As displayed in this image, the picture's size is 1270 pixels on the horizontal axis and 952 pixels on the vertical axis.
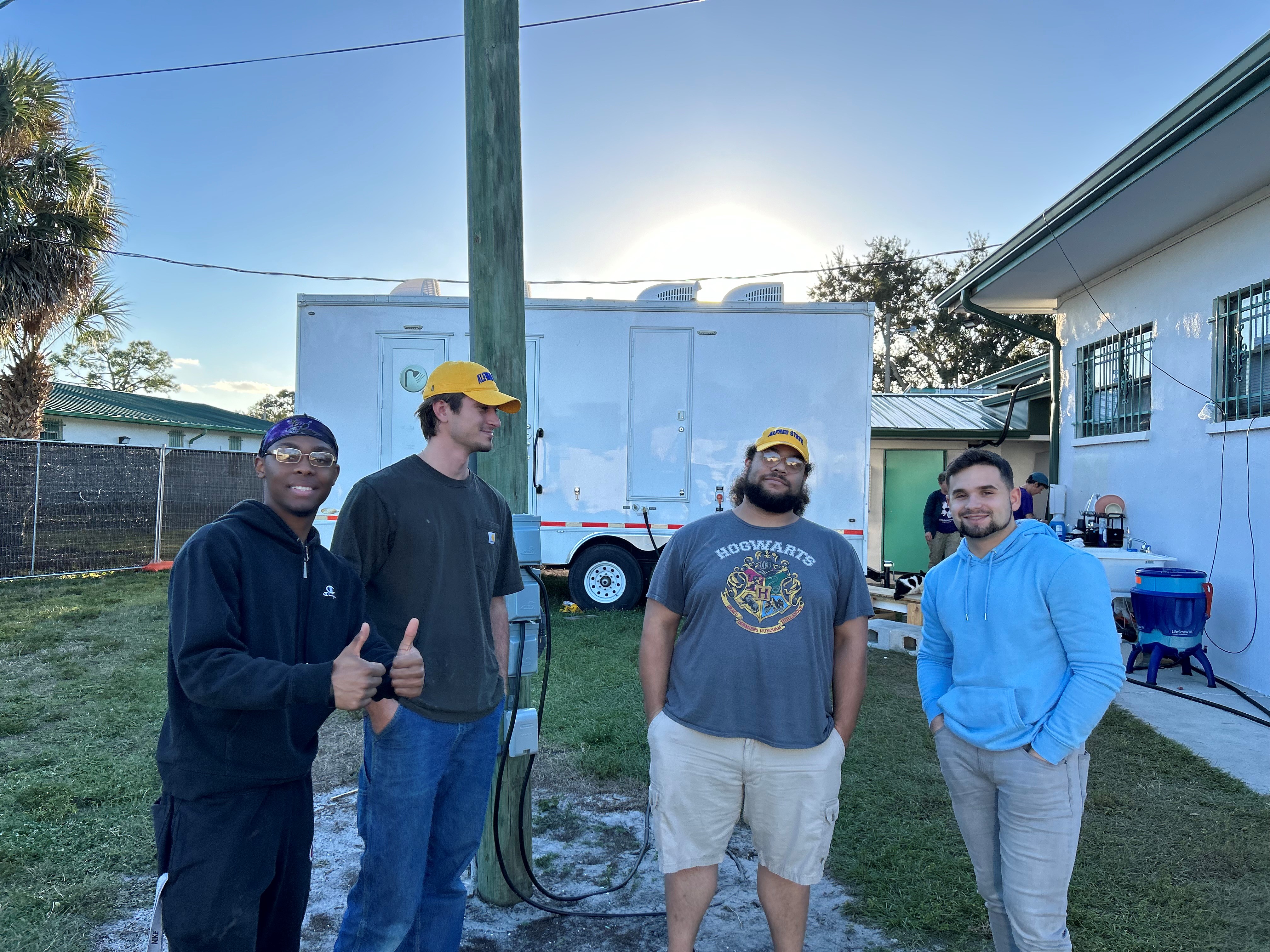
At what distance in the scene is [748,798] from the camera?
96.3 inches

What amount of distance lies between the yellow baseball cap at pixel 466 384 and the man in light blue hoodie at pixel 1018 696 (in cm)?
142

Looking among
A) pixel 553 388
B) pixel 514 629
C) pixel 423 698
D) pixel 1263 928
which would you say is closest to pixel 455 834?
pixel 423 698

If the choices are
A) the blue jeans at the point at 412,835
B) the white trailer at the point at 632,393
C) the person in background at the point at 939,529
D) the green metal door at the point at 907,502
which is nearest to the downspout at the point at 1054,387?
the person in background at the point at 939,529

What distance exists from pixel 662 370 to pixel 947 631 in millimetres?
6292

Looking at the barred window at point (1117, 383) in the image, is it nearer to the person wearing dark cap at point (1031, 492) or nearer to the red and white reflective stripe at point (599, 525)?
the person wearing dark cap at point (1031, 492)

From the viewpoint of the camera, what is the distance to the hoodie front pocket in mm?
2205

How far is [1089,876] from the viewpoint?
322cm

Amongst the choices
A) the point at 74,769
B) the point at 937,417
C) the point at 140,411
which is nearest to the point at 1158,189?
the point at 937,417

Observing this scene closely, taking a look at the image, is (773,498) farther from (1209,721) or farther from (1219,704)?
(1219,704)

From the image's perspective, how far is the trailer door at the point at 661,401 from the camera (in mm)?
8500

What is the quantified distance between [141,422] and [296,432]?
860 inches

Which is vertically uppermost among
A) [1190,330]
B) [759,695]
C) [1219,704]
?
[1190,330]

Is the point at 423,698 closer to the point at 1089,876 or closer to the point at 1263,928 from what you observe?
the point at 1089,876

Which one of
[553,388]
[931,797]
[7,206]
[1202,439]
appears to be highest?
[7,206]
